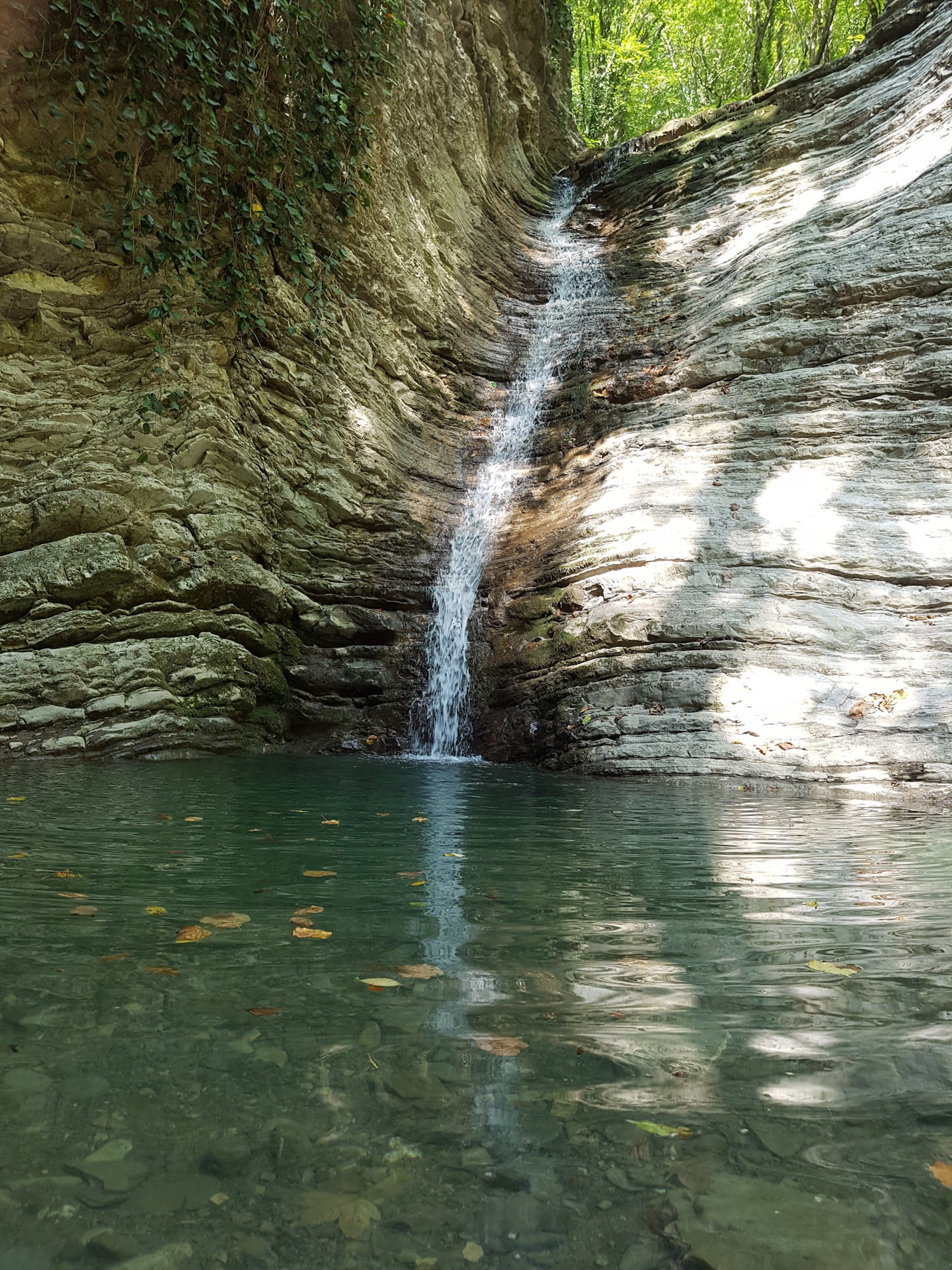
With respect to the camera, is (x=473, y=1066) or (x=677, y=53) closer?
(x=473, y=1066)

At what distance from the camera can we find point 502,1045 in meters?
1.37

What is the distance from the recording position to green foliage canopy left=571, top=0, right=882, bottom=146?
70.6ft

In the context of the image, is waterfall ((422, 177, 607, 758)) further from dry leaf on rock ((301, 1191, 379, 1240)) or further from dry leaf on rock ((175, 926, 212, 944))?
dry leaf on rock ((301, 1191, 379, 1240))

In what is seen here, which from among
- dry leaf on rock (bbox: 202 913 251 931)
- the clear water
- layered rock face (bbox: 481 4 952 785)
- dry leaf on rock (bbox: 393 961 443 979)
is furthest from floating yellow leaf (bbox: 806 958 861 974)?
layered rock face (bbox: 481 4 952 785)

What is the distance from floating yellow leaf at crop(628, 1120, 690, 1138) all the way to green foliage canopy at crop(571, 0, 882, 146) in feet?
83.9

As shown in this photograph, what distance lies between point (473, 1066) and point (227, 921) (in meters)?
1.00

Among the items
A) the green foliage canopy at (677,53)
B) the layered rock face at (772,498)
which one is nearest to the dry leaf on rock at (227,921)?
the layered rock face at (772,498)

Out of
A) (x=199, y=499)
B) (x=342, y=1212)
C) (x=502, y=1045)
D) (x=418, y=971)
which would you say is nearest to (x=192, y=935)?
(x=418, y=971)

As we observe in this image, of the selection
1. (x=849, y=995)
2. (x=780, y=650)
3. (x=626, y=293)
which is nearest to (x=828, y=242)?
(x=626, y=293)

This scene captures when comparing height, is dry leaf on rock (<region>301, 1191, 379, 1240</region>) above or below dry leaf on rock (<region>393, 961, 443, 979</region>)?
below

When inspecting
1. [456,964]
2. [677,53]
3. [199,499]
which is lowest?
[456,964]

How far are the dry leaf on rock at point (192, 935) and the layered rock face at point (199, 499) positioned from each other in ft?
15.3

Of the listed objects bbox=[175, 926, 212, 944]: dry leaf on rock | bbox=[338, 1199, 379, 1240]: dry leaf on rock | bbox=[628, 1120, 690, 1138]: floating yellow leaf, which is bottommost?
bbox=[338, 1199, 379, 1240]: dry leaf on rock

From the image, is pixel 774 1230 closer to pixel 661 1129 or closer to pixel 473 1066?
pixel 661 1129
